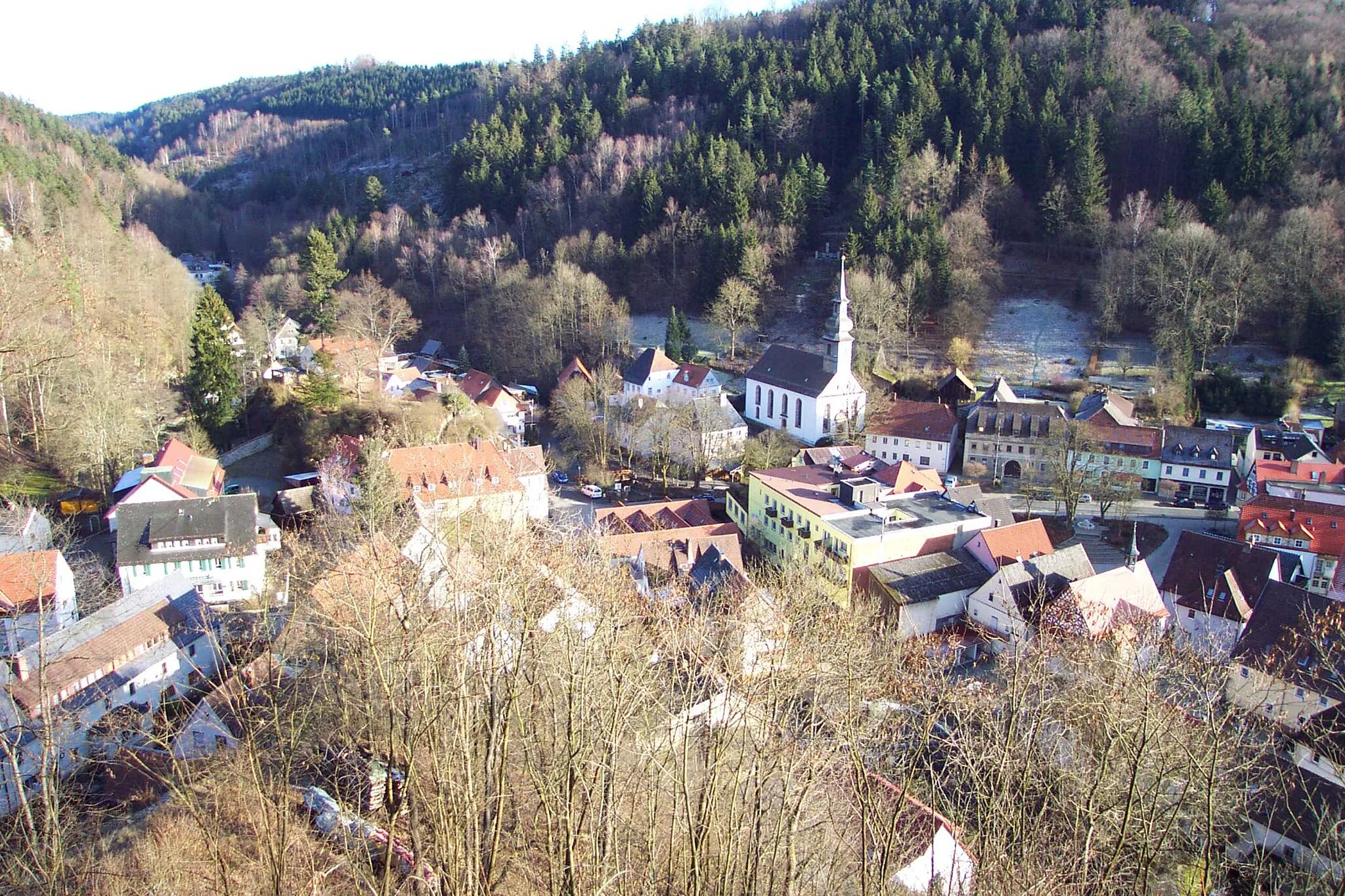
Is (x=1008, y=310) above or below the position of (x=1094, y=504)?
above

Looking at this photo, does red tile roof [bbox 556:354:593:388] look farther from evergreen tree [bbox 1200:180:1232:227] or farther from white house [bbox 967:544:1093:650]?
evergreen tree [bbox 1200:180:1232:227]

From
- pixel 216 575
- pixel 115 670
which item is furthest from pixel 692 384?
pixel 115 670

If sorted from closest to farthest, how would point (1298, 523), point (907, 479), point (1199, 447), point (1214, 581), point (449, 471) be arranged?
point (1214, 581) < point (1298, 523) < point (449, 471) < point (907, 479) < point (1199, 447)

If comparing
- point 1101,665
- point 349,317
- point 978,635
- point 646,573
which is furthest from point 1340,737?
point 349,317

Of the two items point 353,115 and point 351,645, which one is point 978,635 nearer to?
point 351,645

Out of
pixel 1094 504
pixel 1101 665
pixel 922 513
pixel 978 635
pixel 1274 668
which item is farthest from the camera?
pixel 1094 504

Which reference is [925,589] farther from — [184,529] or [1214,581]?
[184,529]

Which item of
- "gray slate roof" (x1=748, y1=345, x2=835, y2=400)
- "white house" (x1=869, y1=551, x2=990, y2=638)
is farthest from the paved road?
"gray slate roof" (x1=748, y1=345, x2=835, y2=400)
